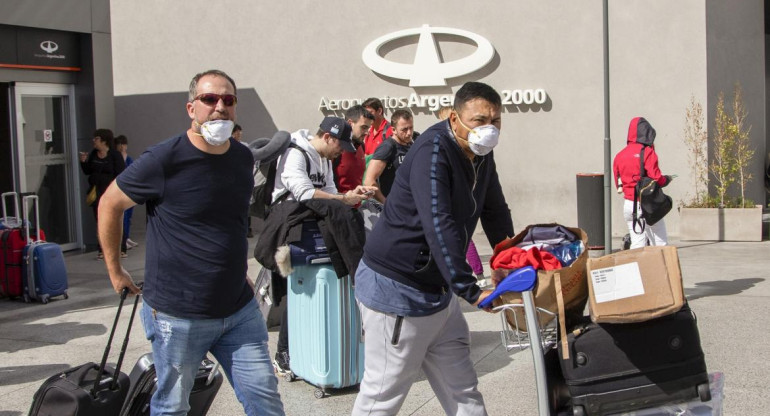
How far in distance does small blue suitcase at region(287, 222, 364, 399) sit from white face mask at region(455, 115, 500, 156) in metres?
2.24

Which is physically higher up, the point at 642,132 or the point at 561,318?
the point at 642,132

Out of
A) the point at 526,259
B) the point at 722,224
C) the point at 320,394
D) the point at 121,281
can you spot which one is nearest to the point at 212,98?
the point at 121,281

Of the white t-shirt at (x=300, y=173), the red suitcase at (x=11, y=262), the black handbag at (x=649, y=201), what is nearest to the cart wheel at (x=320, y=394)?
the white t-shirt at (x=300, y=173)

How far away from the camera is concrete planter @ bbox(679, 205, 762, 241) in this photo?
1246 cm

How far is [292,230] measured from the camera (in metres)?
5.85

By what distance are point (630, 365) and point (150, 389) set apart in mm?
2132

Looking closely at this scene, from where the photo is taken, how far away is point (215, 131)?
386cm

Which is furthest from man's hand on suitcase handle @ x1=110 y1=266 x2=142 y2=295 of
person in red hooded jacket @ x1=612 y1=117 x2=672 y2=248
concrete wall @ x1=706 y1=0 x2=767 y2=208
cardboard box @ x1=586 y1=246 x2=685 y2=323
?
concrete wall @ x1=706 y1=0 x2=767 y2=208

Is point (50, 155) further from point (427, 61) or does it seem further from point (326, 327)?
point (326, 327)

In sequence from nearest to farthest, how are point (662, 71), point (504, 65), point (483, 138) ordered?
point (483, 138), point (662, 71), point (504, 65)

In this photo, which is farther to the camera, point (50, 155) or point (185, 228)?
point (50, 155)

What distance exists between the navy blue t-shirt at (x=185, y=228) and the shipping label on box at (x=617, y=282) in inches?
59.6

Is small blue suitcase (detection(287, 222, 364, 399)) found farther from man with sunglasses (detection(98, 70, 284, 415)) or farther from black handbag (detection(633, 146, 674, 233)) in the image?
black handbag (detection(633, 146, 674, 233))

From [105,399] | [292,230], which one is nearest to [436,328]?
[105,399]
